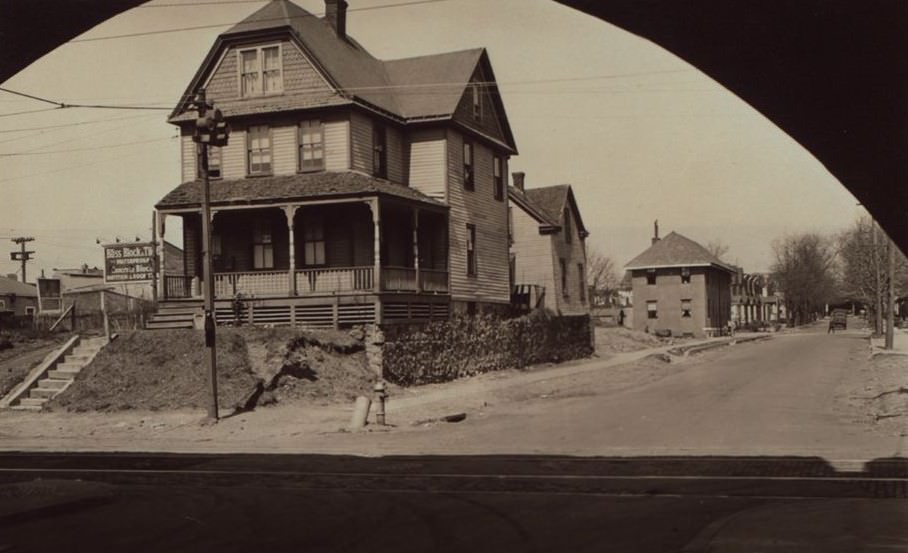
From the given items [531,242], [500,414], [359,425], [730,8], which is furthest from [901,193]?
[531,242]

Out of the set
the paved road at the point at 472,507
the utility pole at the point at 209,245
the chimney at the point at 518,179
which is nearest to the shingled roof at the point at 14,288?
the chimney at the point at 518,179

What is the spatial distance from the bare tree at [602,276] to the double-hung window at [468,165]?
77538 millimetres

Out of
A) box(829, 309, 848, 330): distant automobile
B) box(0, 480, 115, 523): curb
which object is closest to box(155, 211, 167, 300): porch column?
box(0, 480, 115, 523): curb

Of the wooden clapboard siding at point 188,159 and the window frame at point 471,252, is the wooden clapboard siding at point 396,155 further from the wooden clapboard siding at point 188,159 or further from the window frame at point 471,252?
the wooden clapboard siding at point 188,159

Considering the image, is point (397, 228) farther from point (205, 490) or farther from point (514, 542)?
point (514, 542)

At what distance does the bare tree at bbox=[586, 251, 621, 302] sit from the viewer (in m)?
114

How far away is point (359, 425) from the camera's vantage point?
1683 centimetres

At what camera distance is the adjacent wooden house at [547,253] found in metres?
44.6

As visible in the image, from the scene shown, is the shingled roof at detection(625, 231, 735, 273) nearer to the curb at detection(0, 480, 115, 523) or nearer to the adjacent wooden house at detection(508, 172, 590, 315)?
the adjacent wooden house at detection(508, 172, 590, 315)

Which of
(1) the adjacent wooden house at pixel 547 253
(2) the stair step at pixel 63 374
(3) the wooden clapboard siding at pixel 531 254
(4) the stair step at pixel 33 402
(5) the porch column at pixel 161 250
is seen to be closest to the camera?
(4) the stair step at pixel 33 402

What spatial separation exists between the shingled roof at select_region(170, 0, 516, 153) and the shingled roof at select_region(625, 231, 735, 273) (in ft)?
123

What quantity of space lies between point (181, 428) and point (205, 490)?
341 inches

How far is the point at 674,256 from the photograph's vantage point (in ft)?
227

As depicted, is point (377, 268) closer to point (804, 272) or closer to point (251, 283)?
point (251, 283)
